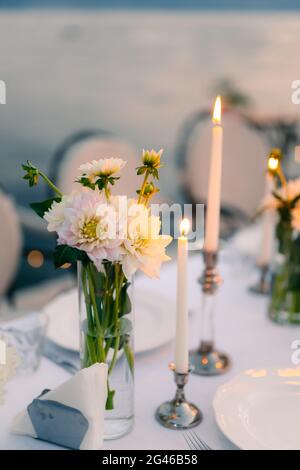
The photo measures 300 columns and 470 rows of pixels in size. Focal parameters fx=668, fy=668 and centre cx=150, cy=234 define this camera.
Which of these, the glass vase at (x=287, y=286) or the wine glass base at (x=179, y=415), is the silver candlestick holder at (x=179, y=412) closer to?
the wine glass base at (x=179, y=415)

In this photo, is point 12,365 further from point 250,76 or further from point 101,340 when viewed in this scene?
point 250,76

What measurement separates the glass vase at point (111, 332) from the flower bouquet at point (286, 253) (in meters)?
0.49

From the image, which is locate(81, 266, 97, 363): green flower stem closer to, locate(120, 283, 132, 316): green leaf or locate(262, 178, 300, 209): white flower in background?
locate(120, 283, 132, 316): green leaf

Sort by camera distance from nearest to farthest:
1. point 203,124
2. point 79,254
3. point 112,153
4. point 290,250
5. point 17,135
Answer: point 79,254 → point 290,250 → point 112,153 → point 203,124 → point 17,135

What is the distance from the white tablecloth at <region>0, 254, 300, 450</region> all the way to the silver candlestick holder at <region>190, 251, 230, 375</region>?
2cm

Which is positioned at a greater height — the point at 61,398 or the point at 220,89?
the point at 220,89

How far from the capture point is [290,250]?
1.32 m

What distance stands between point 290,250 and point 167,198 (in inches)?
91.9

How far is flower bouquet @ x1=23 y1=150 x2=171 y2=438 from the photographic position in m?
0.86

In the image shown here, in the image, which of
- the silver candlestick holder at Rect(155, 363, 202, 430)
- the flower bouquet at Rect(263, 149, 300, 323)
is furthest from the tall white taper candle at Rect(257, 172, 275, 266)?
the silver candlestick holder at Rect(155, 363, 202, 430)

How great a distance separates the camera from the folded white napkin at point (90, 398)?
891 mm

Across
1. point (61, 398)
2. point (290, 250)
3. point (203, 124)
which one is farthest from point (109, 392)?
point (203, 124)

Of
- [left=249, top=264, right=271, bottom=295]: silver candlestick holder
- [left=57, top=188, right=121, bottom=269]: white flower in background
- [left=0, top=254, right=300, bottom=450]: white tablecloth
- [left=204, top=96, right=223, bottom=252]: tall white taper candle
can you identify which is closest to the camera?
[left=57, top=188, right=121, bottom=269]: white flower in background

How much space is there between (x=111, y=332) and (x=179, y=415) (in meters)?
0.18
